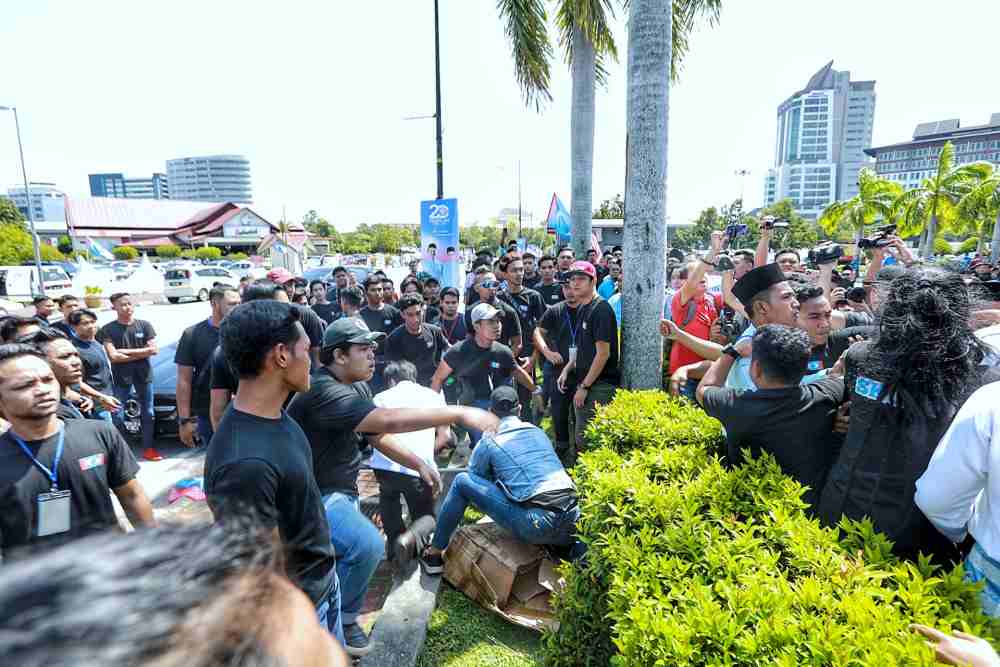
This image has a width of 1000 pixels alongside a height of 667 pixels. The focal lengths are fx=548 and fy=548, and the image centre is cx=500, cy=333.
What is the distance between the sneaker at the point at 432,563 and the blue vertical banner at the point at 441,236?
773cm

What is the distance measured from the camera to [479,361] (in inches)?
221

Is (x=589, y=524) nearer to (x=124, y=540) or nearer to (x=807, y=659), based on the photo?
(x=807, y=659)

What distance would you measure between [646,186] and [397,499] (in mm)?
3126

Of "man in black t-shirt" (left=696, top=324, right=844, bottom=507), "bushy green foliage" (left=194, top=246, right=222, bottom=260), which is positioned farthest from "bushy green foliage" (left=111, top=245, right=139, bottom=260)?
"man in black t-shirt" (left=696, top=324, right=844, bottom=507)

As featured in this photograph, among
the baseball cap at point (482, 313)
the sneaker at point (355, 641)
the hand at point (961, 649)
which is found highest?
the baseball cap at point (482, 313)

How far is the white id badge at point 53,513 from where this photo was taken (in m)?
2.49

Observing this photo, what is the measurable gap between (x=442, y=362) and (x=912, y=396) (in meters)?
4.13

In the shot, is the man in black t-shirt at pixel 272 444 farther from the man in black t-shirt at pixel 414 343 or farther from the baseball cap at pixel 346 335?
the man in black t-shirt at pixel 414 343

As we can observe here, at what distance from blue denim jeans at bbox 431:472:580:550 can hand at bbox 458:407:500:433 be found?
898 mm

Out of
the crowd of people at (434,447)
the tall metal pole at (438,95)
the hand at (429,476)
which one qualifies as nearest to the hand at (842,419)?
the crowd of people at (434,447)

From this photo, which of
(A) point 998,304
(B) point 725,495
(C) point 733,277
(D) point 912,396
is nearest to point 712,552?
(B) point 725,495

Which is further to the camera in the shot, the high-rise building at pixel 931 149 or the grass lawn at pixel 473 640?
the high-rise building at pixel 931 149

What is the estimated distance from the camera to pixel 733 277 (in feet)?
20.5

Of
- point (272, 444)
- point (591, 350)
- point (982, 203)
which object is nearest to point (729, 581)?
point (272, 444)
